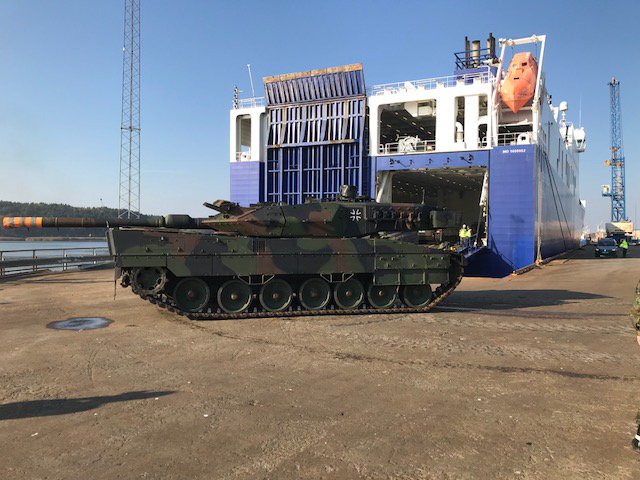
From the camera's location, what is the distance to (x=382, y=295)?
37.5 feet

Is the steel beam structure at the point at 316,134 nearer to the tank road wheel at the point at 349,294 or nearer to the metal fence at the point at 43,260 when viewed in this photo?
the metal fence at the point at 43,260

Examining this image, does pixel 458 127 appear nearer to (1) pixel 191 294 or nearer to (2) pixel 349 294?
(2) pixel 349 294

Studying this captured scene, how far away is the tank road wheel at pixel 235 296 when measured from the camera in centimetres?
1066

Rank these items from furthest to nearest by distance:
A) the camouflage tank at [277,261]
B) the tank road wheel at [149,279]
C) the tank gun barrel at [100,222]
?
the tank gun barrel at [100,222]
the camouflage tank at [277,261]
the tank road wheel at [149,279]

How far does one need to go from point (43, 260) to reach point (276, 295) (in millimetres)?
16891

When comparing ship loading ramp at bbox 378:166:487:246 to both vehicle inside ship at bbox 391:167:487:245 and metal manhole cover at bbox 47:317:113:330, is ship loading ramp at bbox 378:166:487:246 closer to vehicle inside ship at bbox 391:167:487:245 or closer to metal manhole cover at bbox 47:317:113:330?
vehicle inside ship at bbox 391:167:487:245

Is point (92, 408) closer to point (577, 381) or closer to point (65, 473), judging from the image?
point (65, 473)

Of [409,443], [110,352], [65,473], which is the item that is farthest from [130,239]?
[409,443]

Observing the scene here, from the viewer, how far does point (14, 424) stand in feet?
15.0

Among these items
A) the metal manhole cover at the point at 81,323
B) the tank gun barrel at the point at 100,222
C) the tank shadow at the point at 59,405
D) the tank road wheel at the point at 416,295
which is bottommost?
the tank shadow at the point at 59,405

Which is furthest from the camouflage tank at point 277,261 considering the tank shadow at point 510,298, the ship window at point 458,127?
the ship window at point 458,127

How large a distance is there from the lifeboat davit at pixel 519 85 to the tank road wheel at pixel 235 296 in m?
21.8

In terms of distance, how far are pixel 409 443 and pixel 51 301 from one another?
12245 mm

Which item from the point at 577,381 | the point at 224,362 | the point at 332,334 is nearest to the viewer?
the point at 577,381
